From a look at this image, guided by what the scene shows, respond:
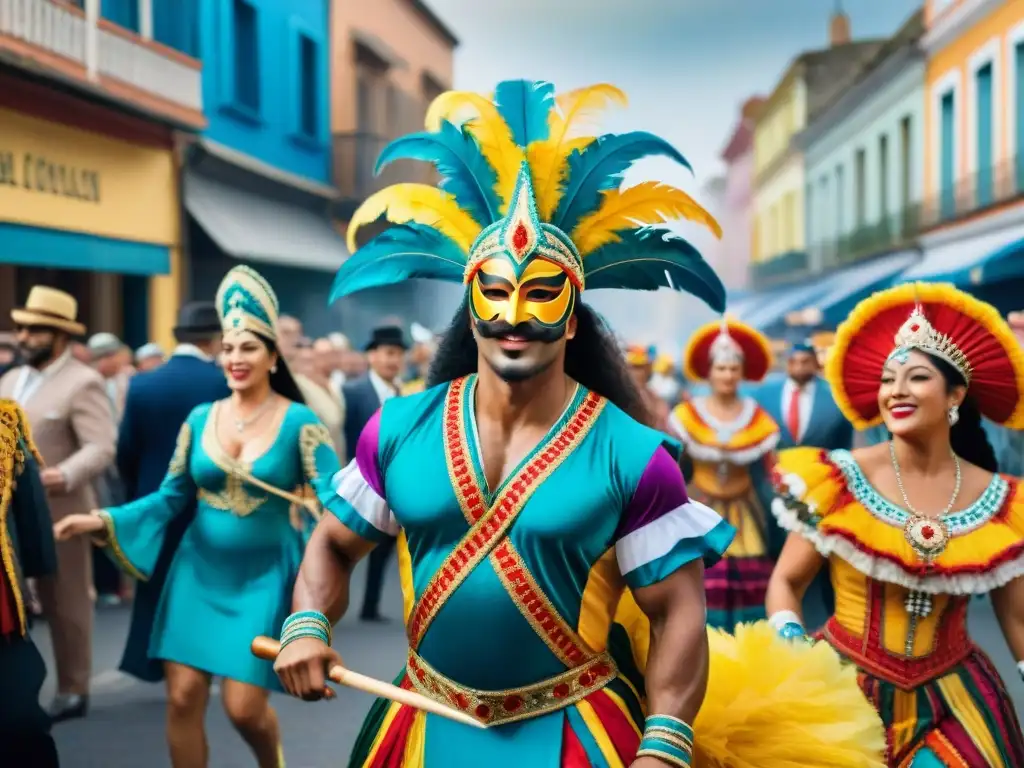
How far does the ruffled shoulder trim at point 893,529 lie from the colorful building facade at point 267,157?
1348cm

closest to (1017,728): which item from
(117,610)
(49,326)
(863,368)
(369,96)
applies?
(863,368)

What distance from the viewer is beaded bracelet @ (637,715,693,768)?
114 inches

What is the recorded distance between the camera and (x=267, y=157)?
20.8 metres

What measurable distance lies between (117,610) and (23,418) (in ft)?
19.2

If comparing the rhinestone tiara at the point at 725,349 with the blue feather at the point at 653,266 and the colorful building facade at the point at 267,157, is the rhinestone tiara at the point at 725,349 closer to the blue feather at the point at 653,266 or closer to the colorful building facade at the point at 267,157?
the blue feather at the point at 653,266

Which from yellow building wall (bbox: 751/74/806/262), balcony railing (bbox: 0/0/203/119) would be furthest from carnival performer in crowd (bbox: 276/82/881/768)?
yellow building wall (bbox: 751/74/806/262)

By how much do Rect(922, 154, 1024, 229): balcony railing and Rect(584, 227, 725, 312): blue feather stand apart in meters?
17.4

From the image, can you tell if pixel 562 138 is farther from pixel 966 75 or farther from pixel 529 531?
pixel 966 75

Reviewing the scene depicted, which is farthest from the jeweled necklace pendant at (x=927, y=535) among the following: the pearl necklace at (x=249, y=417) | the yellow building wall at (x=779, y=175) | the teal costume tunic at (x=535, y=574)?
the yellow building wall at (x=779, y=175)

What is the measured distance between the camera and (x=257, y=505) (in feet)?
19.1

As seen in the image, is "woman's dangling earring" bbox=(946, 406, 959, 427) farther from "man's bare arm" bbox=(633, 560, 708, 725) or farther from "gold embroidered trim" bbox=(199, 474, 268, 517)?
"gold embroidered trim" bbox=(199, 474, 268, 517)

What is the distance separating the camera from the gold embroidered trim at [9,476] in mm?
4605

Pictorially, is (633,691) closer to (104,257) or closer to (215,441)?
(215,441)

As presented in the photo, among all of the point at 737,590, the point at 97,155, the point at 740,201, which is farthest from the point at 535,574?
the point at 740,201
